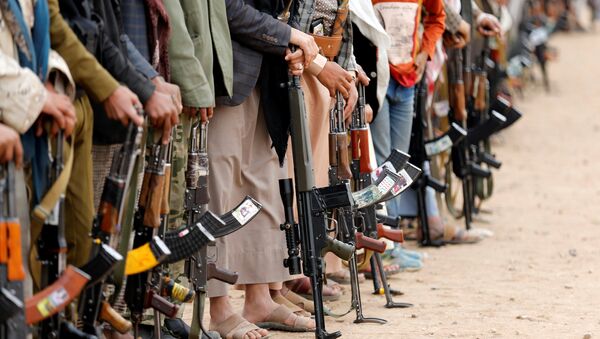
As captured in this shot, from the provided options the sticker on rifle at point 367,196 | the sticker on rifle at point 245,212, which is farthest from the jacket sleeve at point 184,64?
the sticker on rifle at point 367,196

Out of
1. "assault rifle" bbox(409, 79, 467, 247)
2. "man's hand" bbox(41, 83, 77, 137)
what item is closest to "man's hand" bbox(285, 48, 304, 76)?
"man's hand" bbox(41, 83, 77, 137)

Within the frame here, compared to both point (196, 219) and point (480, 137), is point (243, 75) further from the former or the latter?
point (480, 137)

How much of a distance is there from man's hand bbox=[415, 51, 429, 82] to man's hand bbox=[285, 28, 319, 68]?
1926 mm

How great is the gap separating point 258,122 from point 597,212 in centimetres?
495

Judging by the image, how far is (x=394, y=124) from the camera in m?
7.71

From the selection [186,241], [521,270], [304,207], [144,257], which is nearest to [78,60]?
[144,257]

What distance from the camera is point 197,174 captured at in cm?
552

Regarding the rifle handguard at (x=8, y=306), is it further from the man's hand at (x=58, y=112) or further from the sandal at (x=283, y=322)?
the sandal at (x=283, y=322)

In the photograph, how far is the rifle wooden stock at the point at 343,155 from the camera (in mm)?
6281

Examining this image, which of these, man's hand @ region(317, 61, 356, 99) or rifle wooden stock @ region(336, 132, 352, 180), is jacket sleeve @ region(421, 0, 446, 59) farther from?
man's hand @ region(317, 61, 356, 99)

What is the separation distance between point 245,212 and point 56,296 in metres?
1.31

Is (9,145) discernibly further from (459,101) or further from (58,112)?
(459,101)

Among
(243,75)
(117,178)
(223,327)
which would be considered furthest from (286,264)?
(117,178)

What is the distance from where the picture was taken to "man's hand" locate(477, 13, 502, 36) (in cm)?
914
